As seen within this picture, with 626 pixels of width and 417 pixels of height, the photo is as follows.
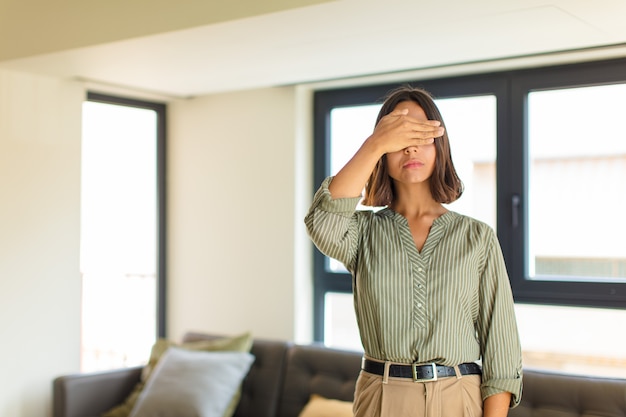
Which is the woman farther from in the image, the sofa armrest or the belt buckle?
the sofa armrest

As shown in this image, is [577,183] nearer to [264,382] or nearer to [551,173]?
[551,173]

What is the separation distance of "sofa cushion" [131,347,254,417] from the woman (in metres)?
1.85

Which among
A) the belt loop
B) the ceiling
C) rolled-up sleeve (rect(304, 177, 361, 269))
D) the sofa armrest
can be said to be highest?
the ceiling

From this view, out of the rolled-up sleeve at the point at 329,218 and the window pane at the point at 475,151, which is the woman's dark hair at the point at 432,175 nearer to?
the rolled-up sleeve at the point at 329,218

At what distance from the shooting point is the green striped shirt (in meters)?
1.66

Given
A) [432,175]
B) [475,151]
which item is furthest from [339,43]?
[432,175]

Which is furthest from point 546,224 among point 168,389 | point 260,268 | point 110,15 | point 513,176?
point 110,15

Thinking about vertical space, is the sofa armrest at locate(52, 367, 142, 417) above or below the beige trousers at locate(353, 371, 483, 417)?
below

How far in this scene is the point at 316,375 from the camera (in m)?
3.55

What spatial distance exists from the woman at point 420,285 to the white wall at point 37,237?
95.3 inches

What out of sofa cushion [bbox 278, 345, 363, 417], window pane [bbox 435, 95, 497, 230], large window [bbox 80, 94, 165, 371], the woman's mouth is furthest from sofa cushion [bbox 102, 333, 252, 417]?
the woman's mouth

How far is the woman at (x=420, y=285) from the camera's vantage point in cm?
165

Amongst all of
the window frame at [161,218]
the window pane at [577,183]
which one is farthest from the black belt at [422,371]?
the window frame at [161,218]

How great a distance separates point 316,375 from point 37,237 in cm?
153
